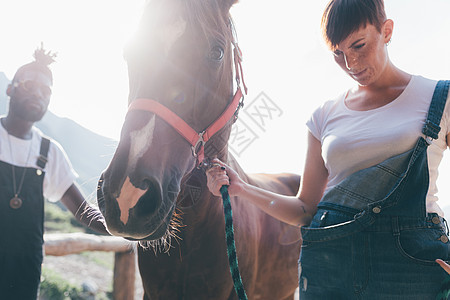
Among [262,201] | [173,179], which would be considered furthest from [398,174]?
A: [173,179]

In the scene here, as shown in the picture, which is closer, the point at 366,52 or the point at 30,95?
the point at 366,52

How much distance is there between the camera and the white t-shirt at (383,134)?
939 millimetres

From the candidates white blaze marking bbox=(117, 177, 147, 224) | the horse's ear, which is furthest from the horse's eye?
white blaze marking bbox=(117, 177, 147, 224)

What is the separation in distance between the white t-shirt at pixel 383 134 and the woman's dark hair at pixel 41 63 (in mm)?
2090

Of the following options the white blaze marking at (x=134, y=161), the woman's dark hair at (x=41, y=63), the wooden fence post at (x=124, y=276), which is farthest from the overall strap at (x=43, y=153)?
the wooden fence post at (x=124, y=276)

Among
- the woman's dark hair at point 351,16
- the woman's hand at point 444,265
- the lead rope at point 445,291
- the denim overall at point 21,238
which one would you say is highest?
the woman's dark hair at point 351,16

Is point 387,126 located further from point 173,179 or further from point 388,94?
point 173,179

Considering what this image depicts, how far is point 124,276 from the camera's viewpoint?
374 cm

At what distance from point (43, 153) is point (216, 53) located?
148 centimetres

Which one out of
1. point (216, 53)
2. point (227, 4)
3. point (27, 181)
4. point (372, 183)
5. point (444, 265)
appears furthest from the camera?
point (27, 181)

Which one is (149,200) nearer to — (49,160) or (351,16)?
(351,16)

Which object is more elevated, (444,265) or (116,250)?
(444,265)

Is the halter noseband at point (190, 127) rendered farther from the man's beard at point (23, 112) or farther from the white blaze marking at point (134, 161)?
the man's beard at point (23, 112)

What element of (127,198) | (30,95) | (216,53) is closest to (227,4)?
(216,53)
